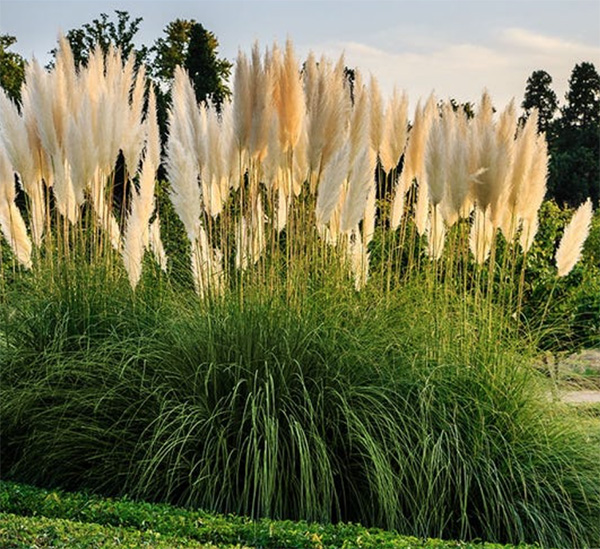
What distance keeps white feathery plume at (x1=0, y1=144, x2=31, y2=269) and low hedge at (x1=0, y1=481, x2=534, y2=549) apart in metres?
2.28

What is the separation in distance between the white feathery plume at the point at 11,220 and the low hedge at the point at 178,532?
2280mm

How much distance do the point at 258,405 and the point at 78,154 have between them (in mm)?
2138

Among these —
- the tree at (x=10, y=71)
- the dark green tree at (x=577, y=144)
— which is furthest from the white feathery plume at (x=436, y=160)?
the dark green tree at (x=577, y=144)

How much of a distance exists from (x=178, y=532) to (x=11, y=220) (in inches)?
118

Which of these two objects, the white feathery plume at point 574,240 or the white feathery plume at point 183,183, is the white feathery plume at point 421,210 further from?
the white feathery plume at point 183,183

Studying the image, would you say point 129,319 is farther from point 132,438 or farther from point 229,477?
point 229,477

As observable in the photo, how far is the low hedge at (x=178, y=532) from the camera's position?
409 cm

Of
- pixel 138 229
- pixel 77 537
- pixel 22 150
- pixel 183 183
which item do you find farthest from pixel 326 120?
pixel 77 537

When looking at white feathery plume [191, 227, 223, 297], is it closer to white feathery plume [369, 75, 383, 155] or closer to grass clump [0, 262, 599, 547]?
grass clump [0, 262, 599, 547]

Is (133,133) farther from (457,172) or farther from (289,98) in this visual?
(457,172)

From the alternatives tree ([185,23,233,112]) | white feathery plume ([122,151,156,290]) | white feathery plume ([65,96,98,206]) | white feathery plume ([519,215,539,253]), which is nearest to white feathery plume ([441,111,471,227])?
white feathery plume ([519,215,539,253])

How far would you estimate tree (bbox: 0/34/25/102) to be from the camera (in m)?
25.2

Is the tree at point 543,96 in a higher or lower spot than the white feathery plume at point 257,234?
higher

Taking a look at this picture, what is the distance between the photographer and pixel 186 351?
5008mm
